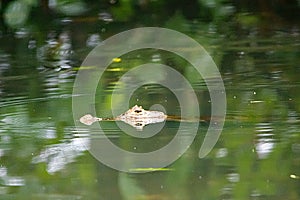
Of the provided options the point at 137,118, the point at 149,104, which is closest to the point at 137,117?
the point at 137,118

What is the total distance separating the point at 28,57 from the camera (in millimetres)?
3770

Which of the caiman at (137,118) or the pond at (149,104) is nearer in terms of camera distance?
the pond at (149,104)

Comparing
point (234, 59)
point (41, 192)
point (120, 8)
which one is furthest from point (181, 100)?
point (120, 8)

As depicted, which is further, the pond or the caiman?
the caiman

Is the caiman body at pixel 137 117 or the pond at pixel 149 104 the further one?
the caiman body at pixel 137 117

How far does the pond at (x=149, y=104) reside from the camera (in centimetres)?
223

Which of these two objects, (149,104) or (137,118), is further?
(149,104)

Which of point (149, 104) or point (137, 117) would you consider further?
point (149, 104)

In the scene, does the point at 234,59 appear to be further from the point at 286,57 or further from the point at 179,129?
the point at 179,129

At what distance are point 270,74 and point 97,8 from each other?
61.7 inches

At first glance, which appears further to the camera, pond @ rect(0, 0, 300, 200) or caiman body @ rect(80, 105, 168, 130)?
caiman body @ rect(80, 105, 168, 130)

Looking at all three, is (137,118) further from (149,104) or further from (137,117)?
(149,104)

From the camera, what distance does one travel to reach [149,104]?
2945 millimetres

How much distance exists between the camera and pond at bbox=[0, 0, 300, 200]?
2.23 metres
